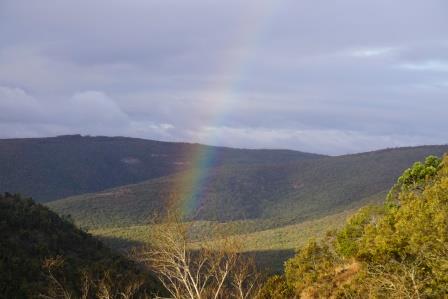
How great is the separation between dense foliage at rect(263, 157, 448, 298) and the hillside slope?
93.5 m

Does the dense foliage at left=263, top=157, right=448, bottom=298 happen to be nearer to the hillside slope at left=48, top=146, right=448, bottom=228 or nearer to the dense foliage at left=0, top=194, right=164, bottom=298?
the dense foliage at left=0, top=194, right=164, bottom=298

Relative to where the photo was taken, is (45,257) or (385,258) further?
(45,257)

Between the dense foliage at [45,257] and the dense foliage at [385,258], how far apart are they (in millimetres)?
13474

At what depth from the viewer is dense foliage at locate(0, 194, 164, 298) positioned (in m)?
45.6

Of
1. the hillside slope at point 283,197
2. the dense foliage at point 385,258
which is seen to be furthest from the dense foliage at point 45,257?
the hillside slope at point 283,197

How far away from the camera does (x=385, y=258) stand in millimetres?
27297

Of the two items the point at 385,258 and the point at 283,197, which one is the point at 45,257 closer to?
the point at 385,258

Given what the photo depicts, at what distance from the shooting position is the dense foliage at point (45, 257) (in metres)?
45.6

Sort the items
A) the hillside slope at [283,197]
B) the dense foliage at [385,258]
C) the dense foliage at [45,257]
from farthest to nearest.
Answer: the hillside slope at [283,197] → the dense foliage at [45,257] → the dense foliage at [385,258]

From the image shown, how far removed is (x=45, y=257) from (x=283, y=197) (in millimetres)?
144750

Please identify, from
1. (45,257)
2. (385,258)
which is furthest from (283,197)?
(385,258)

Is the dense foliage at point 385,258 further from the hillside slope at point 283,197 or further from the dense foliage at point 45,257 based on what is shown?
the hillside slope at point 283,197

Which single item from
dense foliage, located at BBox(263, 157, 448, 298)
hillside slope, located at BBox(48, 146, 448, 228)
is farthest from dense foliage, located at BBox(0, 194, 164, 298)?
hillside slope, located at BBox(48, 146, 448, 228)

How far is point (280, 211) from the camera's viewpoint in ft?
597
